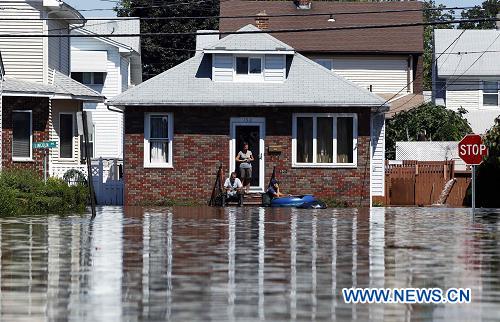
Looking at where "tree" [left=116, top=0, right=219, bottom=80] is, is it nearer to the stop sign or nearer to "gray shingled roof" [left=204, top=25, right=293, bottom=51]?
"gray shingled roof" [left=204, top=25, right=293, bottom=51]

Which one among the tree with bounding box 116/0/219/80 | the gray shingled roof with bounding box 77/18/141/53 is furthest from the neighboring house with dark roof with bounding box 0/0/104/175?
the tree with bounding box 116/0/219/80

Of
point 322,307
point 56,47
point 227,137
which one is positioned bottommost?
point 322,307

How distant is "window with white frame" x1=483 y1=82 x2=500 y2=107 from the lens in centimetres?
7319

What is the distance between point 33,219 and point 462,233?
1104 centimetres

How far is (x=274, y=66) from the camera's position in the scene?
48.1 metres

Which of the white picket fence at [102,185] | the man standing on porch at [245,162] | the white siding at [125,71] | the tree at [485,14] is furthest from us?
the tree at [485,14]

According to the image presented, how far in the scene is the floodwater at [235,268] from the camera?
12.8 m

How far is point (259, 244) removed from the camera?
23.1m

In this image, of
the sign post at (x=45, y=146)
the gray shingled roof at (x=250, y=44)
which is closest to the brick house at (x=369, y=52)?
the gray shingled roof at (x=250, y=44)

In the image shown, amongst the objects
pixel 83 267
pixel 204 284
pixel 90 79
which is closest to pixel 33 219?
pixel 83 267

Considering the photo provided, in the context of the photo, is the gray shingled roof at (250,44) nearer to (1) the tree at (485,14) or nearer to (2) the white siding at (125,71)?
(2) the white siding at (125,71)

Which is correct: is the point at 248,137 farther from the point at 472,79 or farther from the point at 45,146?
the point at 472,79

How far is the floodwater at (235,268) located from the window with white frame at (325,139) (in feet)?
49.1

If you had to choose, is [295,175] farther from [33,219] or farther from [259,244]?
[259,244]
